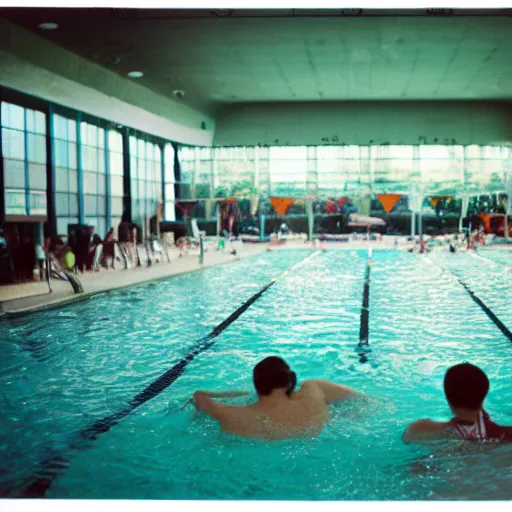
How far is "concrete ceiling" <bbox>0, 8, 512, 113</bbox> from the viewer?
3.37m

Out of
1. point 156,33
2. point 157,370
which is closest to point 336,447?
point 157,370

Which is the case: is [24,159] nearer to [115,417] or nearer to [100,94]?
[100,94]

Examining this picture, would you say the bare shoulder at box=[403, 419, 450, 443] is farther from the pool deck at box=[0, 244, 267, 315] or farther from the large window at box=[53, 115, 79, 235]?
the large window at box=[53, 115, 79, 235]

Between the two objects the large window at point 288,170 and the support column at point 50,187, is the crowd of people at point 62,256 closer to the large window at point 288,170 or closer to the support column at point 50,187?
the support column at point 50,187

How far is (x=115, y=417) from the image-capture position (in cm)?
287

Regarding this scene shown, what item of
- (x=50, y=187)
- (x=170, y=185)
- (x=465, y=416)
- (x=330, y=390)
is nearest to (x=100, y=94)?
(x=170, y=185)

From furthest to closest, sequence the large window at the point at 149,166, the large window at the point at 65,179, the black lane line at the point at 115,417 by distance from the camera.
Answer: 1. the large window at the point at 65,179
2. the large window at the point at 149,166
3. the black lane line at the point at 115,417

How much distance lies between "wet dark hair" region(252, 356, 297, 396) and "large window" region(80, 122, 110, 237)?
21.8ft

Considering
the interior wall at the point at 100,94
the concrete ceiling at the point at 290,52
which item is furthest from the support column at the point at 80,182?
the concrete ceiling at the point at 290,52

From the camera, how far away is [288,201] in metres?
9.02

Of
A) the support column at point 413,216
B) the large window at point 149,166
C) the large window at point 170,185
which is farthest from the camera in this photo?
the support column at point 413,216

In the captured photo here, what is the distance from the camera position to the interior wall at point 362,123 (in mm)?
6137

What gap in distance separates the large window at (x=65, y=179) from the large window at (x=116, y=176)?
53cm

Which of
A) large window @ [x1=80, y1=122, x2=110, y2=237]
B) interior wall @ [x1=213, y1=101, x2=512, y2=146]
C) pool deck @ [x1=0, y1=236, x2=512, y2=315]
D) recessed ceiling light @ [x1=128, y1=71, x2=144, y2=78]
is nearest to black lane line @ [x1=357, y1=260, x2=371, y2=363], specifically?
interior wall @ [x1=213, y1=101, x2=512, y2=146]
